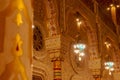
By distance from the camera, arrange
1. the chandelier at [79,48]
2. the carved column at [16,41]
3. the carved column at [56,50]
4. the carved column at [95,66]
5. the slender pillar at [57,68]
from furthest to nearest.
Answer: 1. the carved column at [95,66]
2. the chandelier at [79,48]
3. the carved column at [56,50]
4. the slender pillar at [57,68]
5. the carved column at [16,41]

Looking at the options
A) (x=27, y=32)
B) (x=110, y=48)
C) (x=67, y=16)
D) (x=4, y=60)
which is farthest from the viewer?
(x=110, y=48)

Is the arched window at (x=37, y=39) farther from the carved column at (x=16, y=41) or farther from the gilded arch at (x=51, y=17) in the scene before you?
the carved column at (x=16, y=41)

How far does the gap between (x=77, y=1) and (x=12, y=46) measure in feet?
38.0

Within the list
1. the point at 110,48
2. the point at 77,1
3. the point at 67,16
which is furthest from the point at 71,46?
the point at 110,48

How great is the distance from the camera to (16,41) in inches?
38.2

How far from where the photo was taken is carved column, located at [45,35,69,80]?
979cm

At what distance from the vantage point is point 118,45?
17031 millimetres

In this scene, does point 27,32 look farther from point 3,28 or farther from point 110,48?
point 110,48

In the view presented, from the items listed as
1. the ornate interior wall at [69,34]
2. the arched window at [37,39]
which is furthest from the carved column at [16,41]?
the arched window at [37,39]

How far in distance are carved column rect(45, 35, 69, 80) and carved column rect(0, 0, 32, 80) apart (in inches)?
341

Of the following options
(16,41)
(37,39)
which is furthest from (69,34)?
(16,41)

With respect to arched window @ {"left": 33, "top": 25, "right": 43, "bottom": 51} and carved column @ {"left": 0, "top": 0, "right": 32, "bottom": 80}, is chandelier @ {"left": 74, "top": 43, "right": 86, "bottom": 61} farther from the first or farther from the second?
carved column @ {"left": 0, "top": 0, "right": 32, "bottom": 80}

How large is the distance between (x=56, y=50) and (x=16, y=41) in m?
9.06

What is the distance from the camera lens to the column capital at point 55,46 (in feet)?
32.6
